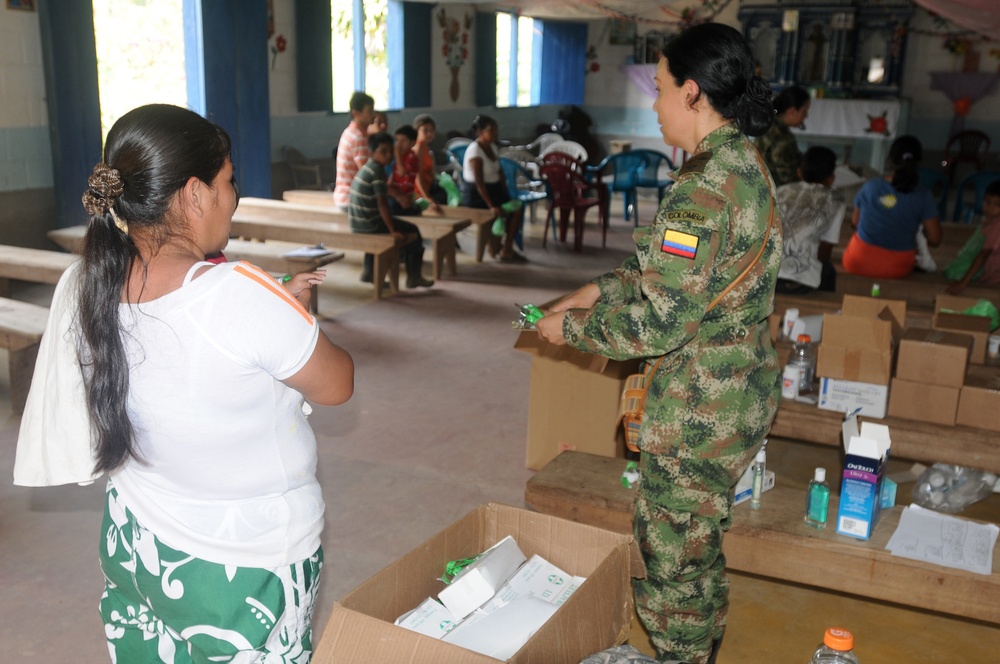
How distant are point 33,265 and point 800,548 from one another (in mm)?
4167

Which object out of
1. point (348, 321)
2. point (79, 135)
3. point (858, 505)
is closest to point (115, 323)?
point (858, 505)

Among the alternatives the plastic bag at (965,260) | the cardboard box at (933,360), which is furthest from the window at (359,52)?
the cardboard box at (933,360)

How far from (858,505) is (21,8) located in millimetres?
5871

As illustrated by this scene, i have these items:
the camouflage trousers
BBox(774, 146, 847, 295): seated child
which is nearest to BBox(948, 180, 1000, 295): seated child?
BBox(774, 146, 847, 295): seated child

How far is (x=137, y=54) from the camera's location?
23.5 ft

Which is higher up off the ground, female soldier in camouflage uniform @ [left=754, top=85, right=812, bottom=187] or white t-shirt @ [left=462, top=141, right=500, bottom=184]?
female soldier in camouflage uniform @ [left=754, top=85, right=812, bottom=187]

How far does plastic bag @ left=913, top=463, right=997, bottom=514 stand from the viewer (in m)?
3.16

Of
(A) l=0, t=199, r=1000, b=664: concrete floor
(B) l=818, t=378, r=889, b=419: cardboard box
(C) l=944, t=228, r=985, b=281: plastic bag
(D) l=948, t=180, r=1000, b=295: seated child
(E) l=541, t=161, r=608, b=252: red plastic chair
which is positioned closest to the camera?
(A) l=0, t=199, r=1000, b=664: concrete floor

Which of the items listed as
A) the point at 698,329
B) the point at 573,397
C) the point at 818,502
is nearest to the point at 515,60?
the point at 573,397

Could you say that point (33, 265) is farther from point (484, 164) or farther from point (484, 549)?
point (484, 549)

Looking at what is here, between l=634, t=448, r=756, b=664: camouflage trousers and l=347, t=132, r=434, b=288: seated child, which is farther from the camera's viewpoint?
l=347, t=132, r=434, b=288: seated child

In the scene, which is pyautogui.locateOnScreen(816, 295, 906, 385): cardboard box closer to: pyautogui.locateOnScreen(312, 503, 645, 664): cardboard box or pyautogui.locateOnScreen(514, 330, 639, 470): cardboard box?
pyautogui.locateOnScreen(514, 330, 639, 470): cardboard box

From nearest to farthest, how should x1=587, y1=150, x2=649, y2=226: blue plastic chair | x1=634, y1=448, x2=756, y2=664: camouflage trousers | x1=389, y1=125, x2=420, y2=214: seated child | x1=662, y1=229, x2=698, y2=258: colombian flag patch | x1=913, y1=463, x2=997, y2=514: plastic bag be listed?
1. x1=662, y1=229, x2=698, y2=258: colombian flag patch
2. x1=634, y1=448, x2=756, y2=664: camouflage trousers
3. x1=913, y1=463, x2=997, y2=514: plastic bag
4. x1=389, y1=125, x2=420, y2=214: seated child
5. x1=587, y1=150, x2=649, y2=226: blue plastic chair

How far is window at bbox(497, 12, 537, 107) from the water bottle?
1000 centimetres
